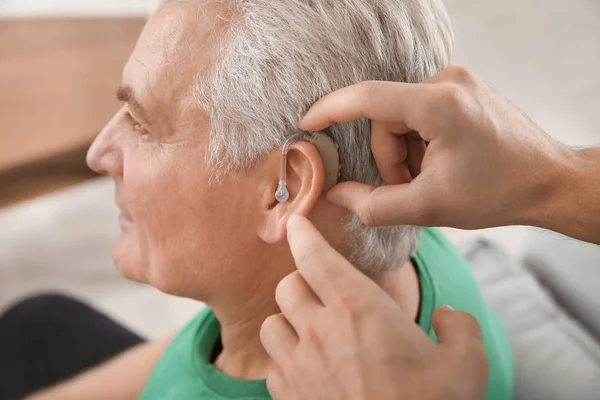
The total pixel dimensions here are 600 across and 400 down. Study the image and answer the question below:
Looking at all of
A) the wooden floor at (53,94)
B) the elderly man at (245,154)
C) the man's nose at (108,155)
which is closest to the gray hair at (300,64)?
the elderly man at (245,154)

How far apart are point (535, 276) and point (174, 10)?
99 centimetres

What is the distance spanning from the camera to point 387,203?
73 cm

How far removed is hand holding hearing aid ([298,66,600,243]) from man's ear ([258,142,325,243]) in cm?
5

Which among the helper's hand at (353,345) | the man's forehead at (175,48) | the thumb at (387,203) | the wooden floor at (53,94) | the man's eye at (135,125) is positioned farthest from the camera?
the wooden floor at (53,94)

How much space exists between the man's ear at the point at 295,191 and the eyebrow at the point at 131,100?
0.21 meters

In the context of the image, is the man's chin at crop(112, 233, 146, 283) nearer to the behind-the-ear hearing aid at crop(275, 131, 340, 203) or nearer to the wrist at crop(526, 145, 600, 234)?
the behind-the-ear hearing aid at crop(275, 131, 340, 203)

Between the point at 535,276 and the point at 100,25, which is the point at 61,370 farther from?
the point at 100,25

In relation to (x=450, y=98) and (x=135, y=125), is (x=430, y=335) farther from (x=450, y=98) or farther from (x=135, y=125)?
(x=135, y=125)

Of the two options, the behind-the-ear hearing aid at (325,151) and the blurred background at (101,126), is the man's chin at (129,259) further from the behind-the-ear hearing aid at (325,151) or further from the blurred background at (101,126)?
the blurred background at (101,126)

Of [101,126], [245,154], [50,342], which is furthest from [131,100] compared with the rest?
[101,126]

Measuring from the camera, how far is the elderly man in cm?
79

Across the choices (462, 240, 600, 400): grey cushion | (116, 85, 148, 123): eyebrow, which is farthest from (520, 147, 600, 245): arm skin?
(116, 85, 148, 123): eyebrow

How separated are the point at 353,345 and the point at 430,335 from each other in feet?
1.23

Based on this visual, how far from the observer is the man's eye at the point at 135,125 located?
0.92 metres
